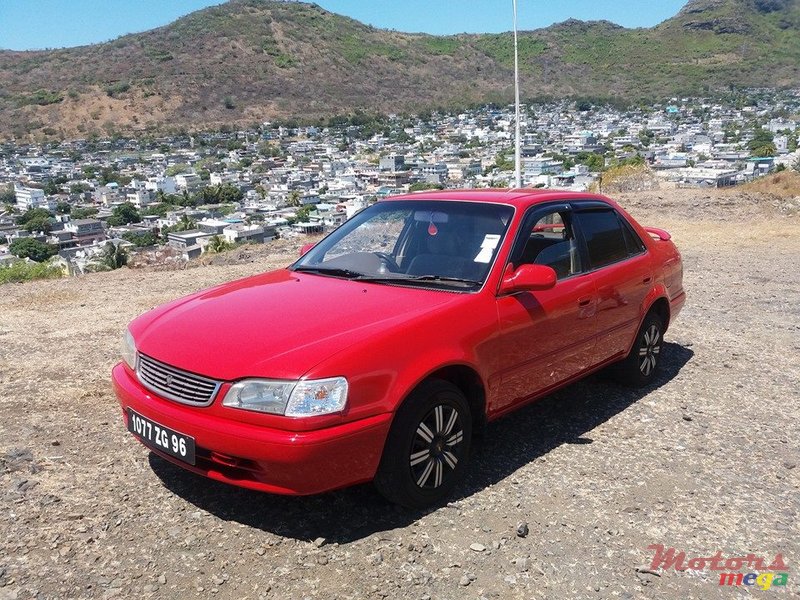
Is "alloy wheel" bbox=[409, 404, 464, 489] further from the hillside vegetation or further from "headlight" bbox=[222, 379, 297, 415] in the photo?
the hillside vegetation

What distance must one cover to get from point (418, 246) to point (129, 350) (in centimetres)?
170

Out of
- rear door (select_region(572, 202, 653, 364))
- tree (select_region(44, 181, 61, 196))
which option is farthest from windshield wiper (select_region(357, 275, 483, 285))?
tree (select_region(44, 181, 61, 196))

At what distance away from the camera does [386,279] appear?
3.78 metres

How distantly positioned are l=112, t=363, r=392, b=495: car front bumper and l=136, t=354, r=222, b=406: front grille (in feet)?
0.15

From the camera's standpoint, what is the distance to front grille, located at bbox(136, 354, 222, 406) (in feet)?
9.62

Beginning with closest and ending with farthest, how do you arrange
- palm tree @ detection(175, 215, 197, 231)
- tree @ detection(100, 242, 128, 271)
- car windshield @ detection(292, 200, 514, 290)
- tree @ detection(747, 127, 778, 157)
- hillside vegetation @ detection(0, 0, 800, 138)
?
car windshield @ detection(292, 200, 514, 290), tree @ detection(100, 242, 128, 271), palm tree @ detection(175, 215, 197, 231), tree @ detection(747, 127, 778, 157), hillside vegetation @ detection(0, 0, 800, 138)

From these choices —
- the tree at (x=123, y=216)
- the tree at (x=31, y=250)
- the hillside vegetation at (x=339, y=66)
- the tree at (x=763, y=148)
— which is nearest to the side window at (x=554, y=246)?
the tree at (x=31, y=250)

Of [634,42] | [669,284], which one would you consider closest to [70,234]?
[669,284]

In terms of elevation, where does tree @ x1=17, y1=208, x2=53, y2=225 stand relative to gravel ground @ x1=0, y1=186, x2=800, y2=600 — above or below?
below

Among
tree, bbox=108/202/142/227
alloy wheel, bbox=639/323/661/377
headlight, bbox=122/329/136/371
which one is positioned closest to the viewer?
headlight, bbox=122/329/136/371

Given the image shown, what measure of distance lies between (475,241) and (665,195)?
14826 millimetres

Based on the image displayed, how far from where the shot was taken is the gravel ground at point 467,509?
9.23 feet

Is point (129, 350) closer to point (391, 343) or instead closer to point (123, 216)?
point (391, 343)

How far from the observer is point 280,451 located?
275cm
